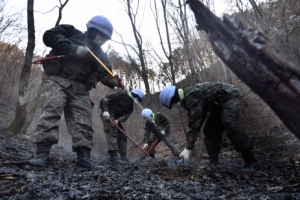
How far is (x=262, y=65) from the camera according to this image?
0.85 meters

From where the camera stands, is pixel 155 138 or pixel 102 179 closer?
pixel 102 179

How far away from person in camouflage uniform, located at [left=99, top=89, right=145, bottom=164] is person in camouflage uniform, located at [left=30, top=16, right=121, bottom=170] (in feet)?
6.94

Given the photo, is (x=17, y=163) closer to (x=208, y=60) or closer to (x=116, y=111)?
(x=116, y=111)

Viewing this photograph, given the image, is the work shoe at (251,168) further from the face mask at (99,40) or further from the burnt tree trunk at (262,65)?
the face mask at (99,40)

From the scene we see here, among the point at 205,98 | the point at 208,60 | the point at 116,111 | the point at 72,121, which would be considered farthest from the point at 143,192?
the point at 208,60

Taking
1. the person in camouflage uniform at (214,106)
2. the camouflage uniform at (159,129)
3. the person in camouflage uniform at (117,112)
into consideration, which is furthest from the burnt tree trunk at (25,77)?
the person in camouflage uniform at (214,106)

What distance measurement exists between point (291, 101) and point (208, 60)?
1335 centimetres

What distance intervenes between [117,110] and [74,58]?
273cm

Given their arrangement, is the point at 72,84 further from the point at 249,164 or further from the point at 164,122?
the point at 164,122

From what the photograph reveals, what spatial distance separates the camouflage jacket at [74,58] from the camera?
3.00 metres

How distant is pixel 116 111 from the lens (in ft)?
19.0

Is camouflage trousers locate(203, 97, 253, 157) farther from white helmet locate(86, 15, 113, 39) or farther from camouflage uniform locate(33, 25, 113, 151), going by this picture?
white helmet locate(86, 15, 113, 39)

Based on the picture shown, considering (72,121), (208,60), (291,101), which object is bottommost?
(291,101)

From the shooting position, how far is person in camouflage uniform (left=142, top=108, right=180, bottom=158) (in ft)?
20.9
